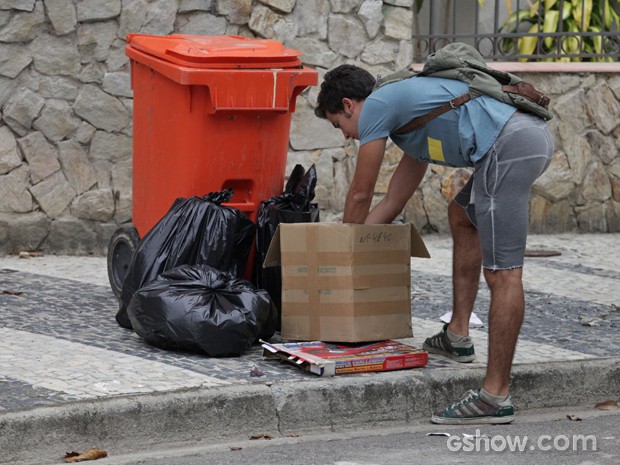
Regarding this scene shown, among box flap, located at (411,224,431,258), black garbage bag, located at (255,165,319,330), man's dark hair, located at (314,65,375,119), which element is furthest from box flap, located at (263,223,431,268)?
man's dark hair, located at (314,65,375,119)

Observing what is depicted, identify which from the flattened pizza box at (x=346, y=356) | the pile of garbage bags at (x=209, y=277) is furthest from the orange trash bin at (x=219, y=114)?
the flattened pizza box at (x=346, y=356)

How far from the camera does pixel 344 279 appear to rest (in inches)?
193

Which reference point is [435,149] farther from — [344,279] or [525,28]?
[525,28]

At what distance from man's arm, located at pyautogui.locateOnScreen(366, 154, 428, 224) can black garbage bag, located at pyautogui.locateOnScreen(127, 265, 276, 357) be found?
603 millimetres

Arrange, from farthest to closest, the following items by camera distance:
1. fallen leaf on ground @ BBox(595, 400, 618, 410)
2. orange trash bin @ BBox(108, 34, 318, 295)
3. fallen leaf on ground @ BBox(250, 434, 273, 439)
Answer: orange trash bin @ BBox(108, 34, 318, 295) → fallen leaf on ground @ BBox(595, 400, 618, 410) → fallen leaf on ground @ BBox(250, 434, 273, 439)

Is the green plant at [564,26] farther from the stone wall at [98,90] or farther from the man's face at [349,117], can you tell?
the man's face at [349,117]

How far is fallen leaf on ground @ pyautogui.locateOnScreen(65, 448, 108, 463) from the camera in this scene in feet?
13.2

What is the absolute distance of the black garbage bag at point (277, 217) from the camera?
532 centimetres

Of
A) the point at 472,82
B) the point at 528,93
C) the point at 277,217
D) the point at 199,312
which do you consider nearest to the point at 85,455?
the point at 199,312

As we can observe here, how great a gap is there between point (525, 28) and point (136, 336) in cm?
485

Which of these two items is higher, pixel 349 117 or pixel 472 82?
pixel 472 82

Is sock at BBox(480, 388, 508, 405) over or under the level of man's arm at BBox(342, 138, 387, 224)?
under

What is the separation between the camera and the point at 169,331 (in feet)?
16.1

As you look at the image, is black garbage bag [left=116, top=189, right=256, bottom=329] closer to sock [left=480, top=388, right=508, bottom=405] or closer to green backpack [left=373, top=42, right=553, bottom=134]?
green backpack [left=373, top=42, right=553, bottom=134]
